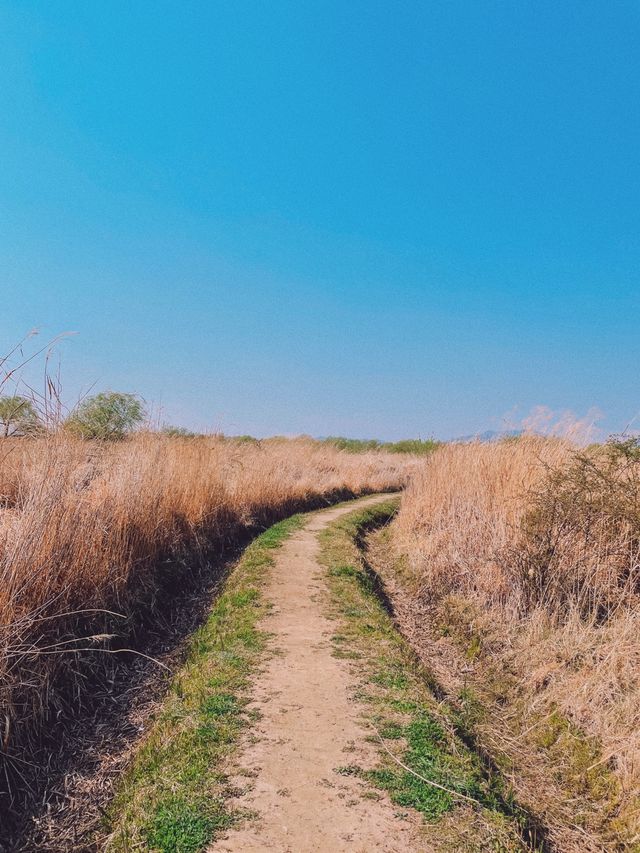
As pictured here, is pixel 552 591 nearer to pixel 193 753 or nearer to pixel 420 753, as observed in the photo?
pixel 420 753

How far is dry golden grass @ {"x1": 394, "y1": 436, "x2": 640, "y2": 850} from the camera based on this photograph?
3.97 m

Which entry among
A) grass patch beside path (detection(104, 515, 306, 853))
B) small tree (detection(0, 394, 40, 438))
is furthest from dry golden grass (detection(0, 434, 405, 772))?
grass patch beside path (detection(104, 515, 306, 853))

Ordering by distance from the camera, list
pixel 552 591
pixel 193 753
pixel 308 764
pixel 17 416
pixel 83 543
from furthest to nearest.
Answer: pixel 552 591 → pixel 17 416 → pixel 83 543 → pixel 193 753 → pixel 308 764

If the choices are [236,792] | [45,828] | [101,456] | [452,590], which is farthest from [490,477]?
[45,828]

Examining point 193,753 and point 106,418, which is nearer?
point 193,753

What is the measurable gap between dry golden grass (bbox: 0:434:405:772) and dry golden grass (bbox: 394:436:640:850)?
11.7ft

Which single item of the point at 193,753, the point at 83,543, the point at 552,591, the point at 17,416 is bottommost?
the point at 193,753

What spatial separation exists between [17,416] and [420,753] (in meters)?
4.75

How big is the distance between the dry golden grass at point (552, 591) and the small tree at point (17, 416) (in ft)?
16.8

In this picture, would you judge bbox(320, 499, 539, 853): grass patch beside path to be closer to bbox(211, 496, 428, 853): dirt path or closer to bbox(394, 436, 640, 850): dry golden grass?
bbox(211, 496, 428, 853): dirt path

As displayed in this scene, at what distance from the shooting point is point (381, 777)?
3.34m

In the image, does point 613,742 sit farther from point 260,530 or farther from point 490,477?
point 260,530

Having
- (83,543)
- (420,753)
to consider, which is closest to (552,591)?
(420,753)

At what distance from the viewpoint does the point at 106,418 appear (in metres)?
7.51
